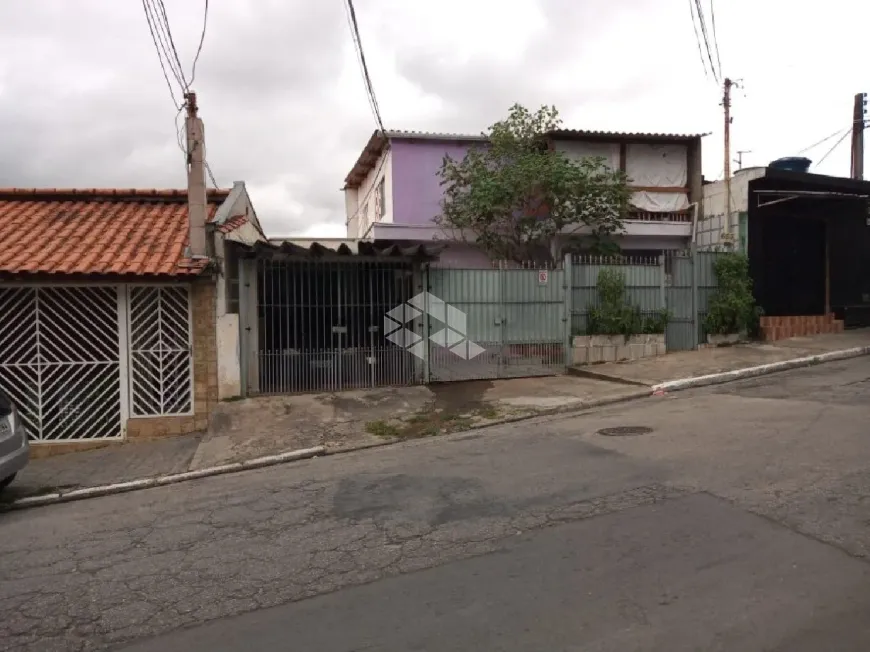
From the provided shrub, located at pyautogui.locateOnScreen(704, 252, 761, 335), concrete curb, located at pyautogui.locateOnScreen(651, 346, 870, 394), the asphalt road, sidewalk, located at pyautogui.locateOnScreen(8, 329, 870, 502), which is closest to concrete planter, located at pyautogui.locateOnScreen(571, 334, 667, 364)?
sidewalk, located at pyautogui.locateOnScreen(8, 329, 870, 502)

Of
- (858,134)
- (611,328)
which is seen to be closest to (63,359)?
(611,328)

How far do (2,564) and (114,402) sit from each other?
16.7 feet

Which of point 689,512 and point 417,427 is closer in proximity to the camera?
point 689,512

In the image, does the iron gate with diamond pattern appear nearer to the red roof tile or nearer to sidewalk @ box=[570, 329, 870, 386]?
the red roof tile

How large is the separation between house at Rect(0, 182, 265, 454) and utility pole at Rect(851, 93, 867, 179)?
20.3 m

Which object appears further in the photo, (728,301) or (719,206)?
(719,206)

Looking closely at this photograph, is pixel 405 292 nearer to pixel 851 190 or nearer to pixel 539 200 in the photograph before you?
pixel 539 200

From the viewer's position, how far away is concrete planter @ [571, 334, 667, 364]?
1234 centimetres

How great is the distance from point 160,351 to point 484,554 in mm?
7080

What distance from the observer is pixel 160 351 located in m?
9.56

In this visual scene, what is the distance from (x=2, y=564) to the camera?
461cm

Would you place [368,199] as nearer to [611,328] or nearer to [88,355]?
[611,328]

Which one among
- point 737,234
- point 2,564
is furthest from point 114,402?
point 737,234

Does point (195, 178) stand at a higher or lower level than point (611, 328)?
higher
